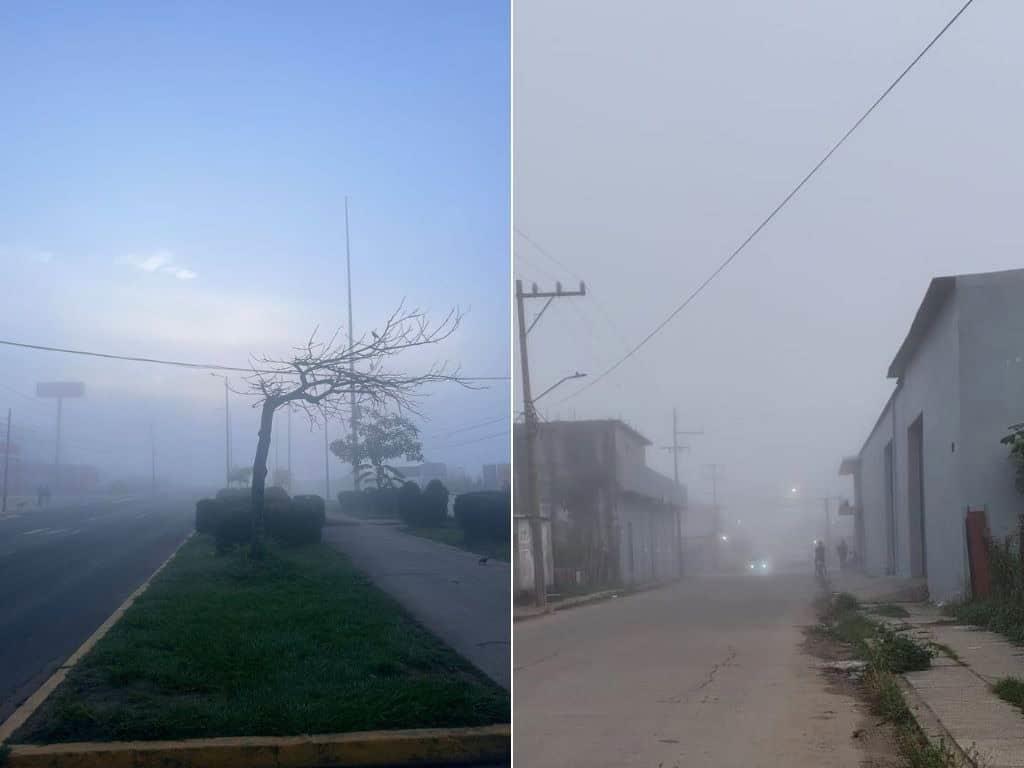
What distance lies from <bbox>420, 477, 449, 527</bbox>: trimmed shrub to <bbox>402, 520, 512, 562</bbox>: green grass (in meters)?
0.08

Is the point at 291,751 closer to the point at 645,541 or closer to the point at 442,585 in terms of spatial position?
the point at 645,541

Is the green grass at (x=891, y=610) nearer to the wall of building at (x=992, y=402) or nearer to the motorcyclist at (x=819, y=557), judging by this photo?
the wall of building at (x=992, y=402)

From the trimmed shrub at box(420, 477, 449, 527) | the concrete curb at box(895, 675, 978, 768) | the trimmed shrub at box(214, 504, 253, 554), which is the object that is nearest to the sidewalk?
the concrete curb at box(895, 675, 978, 768)

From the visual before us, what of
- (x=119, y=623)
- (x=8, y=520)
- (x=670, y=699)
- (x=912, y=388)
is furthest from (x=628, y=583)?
(x=912, y=388)

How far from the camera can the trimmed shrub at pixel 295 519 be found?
6836mm

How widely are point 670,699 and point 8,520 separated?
125 inches

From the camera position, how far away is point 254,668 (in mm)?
6141

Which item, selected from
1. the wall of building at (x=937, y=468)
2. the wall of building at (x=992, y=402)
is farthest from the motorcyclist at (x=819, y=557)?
the wall of building at (x=937, y=468)

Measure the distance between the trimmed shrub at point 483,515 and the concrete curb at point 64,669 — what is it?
63.2 inches

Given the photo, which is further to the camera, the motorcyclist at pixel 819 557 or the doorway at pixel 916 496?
the doorway at pixel 916 496

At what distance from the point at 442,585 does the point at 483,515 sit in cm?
380

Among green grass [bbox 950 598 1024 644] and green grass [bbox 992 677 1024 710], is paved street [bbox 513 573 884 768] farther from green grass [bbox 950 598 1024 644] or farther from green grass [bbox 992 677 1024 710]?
green grass [bbox 950 598 1024 644]

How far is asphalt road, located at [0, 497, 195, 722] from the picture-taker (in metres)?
5.62

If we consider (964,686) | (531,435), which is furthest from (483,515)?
(964,686)
